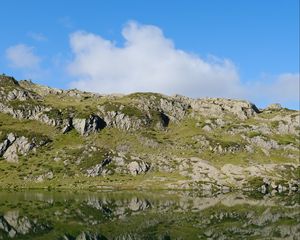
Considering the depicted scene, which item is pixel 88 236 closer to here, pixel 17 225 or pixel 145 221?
pixel 17 225

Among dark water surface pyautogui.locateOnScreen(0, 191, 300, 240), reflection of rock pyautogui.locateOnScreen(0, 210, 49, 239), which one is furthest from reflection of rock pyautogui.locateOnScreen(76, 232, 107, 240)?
reflection of rock pyautogui.locateOnScreen(0, 210, 49, 239)

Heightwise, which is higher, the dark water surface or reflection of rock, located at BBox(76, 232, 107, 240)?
the dark water surface

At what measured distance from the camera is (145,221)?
3752 inches

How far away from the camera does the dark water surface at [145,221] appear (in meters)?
79.8

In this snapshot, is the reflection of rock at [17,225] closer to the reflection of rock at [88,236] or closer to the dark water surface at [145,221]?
the dark water surface at [145,221]

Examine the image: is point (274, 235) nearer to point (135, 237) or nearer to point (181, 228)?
point (181, 228)

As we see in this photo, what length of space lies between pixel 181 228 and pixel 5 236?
3415 cm

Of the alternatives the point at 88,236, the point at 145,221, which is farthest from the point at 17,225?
the point at 145,221

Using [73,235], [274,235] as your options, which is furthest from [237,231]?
[73,235]

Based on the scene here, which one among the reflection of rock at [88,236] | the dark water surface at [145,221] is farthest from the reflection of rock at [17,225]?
the reflection of rock at [88,236]

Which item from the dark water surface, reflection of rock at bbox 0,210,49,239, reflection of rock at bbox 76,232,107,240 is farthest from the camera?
reflection of rock at bbox 0,210,49,239

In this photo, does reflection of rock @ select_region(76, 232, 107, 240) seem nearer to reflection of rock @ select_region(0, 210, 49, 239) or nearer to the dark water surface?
the dark water surface

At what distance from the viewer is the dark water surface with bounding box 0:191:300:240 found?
79.8m

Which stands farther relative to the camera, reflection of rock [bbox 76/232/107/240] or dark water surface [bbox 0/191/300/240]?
dark water surface [bbox 0/191/300/240]
